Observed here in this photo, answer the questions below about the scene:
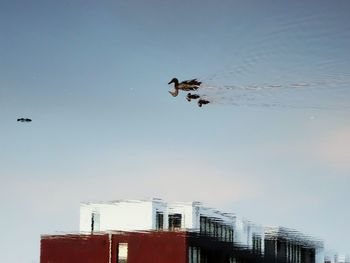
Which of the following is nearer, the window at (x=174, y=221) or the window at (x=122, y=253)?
the window at (x=122, y=253)

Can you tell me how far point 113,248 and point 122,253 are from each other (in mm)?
1265

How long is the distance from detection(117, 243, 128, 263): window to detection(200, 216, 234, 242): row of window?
799 cm

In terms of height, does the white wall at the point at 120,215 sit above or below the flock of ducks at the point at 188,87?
below

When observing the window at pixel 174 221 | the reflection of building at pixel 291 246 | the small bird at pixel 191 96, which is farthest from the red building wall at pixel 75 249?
the small bird at pixel 191 96

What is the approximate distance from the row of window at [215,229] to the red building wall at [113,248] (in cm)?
418

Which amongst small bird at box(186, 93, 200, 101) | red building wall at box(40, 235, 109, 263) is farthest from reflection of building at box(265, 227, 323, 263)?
small bird at box(186, 93, 200, 101)

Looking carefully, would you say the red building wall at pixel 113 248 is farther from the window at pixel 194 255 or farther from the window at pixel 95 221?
the window at pixel 95 221

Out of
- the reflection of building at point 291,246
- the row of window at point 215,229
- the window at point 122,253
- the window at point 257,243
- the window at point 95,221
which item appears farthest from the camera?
the reflection of building at point 291,246

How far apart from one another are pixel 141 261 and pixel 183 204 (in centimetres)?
761

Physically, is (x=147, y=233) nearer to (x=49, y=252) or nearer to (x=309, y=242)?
(x=49, y=252)

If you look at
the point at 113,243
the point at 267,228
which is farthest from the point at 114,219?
the point at 267,228

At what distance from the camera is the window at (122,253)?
66.8 metres

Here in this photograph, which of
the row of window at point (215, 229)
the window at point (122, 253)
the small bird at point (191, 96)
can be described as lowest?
the window at point (122, 253)

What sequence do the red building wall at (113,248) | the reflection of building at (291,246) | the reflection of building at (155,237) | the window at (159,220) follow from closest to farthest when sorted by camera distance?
the red building wall at (113,248)
the reflection of building at (155,237)
the window at (159,220)
the reflection of building at (291,246)
